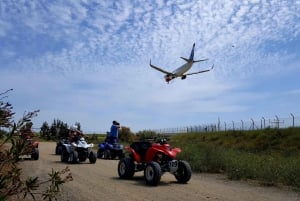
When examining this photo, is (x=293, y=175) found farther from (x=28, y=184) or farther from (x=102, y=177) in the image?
(x=28, y=184)

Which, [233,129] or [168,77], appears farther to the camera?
[233,129]

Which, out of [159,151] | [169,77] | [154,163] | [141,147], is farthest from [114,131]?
[154,163]

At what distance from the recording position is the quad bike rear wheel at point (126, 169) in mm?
15172

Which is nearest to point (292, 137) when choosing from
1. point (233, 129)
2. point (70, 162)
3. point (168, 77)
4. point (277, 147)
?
point (277, 147)

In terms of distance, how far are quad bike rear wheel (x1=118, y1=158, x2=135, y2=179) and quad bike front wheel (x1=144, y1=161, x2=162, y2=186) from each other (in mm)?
1488

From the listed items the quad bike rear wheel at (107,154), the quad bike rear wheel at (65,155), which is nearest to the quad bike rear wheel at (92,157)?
the quad bike rear wheel at (65,155)

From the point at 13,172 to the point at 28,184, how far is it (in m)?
0.24

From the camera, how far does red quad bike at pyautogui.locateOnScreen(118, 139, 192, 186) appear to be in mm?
13602

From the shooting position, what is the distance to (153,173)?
13367mm

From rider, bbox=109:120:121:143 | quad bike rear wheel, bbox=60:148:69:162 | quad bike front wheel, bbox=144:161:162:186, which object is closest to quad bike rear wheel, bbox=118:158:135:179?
quad bike front wheel, bbox=144:161:162:186

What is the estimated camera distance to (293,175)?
1440 centimetres

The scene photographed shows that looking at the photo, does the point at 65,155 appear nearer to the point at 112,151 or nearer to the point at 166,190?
the point at 112,151

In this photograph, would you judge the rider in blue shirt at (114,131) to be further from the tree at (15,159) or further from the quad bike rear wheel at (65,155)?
the tree at (15,159)

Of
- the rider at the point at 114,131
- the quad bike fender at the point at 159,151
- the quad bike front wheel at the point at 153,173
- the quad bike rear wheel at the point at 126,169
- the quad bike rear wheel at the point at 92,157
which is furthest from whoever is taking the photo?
the rider at the point at 114,131
